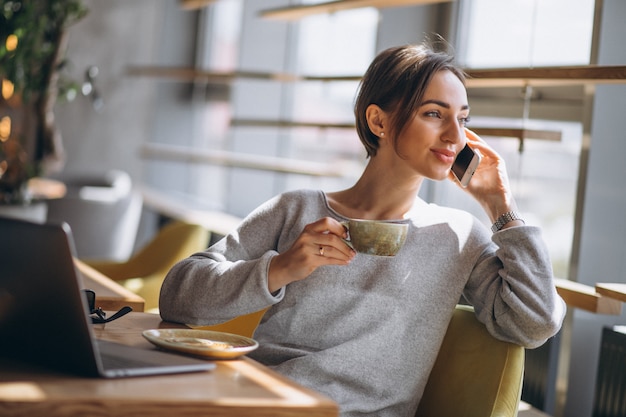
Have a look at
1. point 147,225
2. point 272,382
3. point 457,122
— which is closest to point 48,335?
point 272,382

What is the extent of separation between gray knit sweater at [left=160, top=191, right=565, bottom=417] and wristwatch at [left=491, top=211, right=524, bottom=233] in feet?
0.13

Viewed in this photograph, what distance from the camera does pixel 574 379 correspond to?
9.16 ft

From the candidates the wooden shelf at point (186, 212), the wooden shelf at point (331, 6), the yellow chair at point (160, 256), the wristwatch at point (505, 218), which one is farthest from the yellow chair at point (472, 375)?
the wooden shelf at point (186, 212)

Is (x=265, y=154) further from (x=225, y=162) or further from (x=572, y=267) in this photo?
(x=572, y=267)

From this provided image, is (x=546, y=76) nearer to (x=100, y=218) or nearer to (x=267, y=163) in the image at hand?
(x=267, y=163)

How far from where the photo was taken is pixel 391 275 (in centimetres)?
195

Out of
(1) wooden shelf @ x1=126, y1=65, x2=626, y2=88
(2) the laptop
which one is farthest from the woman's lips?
(2) the laptop

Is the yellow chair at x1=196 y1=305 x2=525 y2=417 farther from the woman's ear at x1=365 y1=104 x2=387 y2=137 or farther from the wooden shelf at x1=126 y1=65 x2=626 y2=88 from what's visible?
the wooden shelf at x1=126 y1=65 x2=626 y2=88

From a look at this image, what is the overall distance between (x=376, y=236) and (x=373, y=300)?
0.36m

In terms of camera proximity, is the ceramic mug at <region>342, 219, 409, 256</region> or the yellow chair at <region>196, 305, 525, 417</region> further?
the yellow chair at <region>196, 305, 525, 417</region>

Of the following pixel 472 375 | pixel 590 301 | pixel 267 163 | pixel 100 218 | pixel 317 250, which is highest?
pixel 267 163

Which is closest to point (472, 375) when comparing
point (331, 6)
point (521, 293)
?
point (521, 293)

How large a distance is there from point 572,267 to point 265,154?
3254mm

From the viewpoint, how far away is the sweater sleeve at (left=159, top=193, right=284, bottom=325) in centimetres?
180
